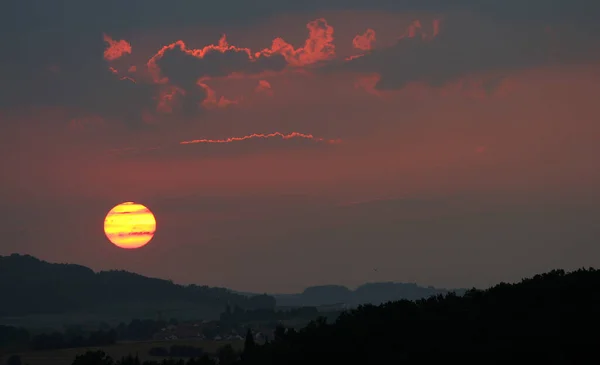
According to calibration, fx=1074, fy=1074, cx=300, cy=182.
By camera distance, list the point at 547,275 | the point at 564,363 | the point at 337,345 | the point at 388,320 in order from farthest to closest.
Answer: the point at 547,275, the point at 388,320, the point at 337,345, the point at 564,363

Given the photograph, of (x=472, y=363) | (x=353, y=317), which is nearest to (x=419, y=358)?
(x=472, y=363)

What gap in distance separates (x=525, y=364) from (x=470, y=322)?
1591 centimetres

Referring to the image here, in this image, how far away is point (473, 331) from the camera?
3802 inches

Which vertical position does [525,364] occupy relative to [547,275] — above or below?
below

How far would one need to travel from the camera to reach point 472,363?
87688 millimetres

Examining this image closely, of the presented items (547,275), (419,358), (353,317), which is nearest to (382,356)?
(419,358)

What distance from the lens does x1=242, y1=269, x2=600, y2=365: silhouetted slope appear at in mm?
87125

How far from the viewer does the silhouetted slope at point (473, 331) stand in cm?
8712

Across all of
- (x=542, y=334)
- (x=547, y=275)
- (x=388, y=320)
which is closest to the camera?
(x=542, y=334)

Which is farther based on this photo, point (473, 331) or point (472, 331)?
point (472, 331)

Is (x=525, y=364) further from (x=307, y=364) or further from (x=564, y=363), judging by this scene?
(x=307, y=364)

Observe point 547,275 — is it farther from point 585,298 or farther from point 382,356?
point 382,356

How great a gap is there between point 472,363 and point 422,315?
73.1ft

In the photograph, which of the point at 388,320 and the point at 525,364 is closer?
the point at 525,364
